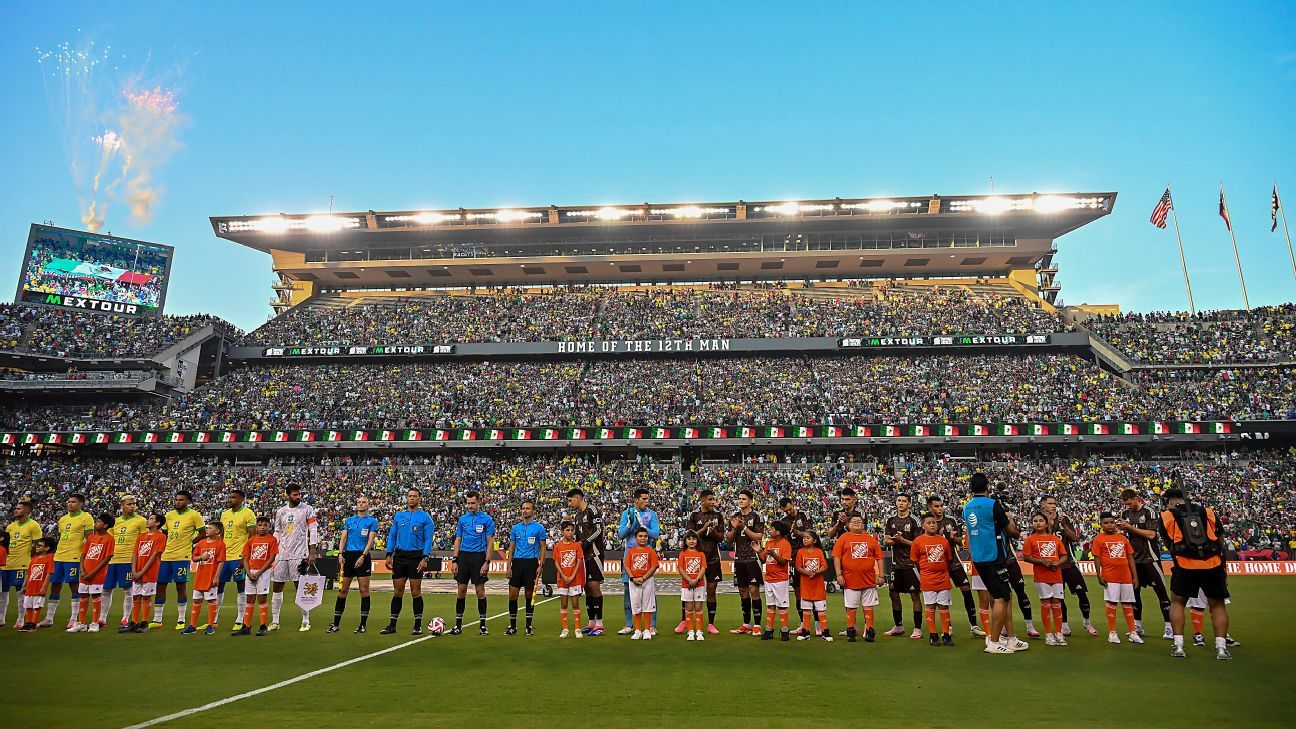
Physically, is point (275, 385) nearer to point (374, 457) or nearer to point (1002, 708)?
point (374, 457)

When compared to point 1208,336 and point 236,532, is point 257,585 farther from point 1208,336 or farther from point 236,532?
point 1208,336

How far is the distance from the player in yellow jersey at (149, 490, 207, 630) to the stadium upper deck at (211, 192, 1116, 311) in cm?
4824

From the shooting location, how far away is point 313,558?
12.8 meters

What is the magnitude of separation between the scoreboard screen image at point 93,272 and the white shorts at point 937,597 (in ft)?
186

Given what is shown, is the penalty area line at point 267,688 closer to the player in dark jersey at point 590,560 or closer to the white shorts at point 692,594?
the player in dark jersey at point 590,560

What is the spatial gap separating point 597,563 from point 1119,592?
8.30m

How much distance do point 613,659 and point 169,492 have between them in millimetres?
41047

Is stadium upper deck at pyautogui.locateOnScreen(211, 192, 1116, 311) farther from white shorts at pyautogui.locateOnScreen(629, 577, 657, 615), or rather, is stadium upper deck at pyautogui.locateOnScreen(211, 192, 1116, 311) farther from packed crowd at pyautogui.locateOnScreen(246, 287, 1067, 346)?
white shorts at pyautogui.locateOnScreen(629, 577, 657, 615)

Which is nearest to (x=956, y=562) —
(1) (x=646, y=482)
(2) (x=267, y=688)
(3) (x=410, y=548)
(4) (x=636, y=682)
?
(4) (x=636, y=682)

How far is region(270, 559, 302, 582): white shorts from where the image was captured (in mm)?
12586

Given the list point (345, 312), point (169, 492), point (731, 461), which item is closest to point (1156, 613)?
point (731, 461)

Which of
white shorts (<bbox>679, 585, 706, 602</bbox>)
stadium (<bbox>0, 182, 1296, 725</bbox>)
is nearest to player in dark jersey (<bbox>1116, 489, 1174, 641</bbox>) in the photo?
white shorts (<bbox>679, 585, 706, 602</bbox>)

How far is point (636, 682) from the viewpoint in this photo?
26.5 ft

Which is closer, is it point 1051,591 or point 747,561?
point 1051,591
